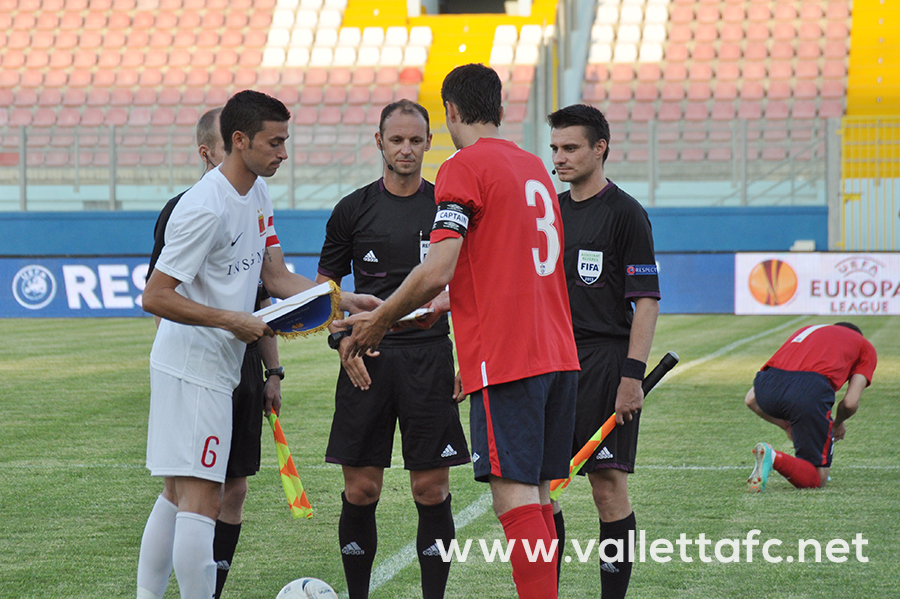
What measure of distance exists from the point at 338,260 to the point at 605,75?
20.6m

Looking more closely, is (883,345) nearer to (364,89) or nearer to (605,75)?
(605,75)

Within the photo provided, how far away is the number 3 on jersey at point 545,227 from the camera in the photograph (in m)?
3.16

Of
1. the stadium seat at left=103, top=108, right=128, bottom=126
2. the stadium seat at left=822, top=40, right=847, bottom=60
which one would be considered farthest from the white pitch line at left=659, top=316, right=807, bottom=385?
the stadium seat at left=103, top=108, right=128, bottom=126

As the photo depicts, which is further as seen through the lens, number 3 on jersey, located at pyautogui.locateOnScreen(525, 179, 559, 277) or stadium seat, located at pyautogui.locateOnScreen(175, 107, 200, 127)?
stadium seat, located at pyautogui.locateOnScreen(175, 107, 200, 127)

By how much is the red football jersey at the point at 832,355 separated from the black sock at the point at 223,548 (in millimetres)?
3558

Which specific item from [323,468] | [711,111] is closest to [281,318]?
[323,468]

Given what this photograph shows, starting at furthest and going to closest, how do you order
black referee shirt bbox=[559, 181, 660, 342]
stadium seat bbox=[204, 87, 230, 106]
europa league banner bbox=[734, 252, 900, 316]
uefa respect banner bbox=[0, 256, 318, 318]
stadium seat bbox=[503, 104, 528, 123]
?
stadium seat bbox=[204, 87, 230, 106]
stadium seat bbox=[503, 104, 528, 123]
uefa respect banner bbox=[0, 256, 318, 318]
europa league banner bbox=[734, 252, 900, 316]
black referee shirt bbox=[559, 181, 660, 342]

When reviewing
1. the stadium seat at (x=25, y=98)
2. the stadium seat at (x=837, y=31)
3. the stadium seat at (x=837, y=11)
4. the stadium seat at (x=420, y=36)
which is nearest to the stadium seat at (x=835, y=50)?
the stadium seat at (x=837, y=31)

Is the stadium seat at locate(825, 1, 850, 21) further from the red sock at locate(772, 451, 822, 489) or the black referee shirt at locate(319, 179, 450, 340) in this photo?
the black referee shirt at locate(319, 179, 450, 340)

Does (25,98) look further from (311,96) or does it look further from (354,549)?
(354,549)

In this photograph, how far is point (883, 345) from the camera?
1253 cm

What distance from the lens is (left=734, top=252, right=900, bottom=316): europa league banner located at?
51.0 feet

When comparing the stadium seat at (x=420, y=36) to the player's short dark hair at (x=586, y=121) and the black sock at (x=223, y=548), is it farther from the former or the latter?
the black sock at (x=223, y=548)

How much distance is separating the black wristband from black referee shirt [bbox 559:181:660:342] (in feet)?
0.62
